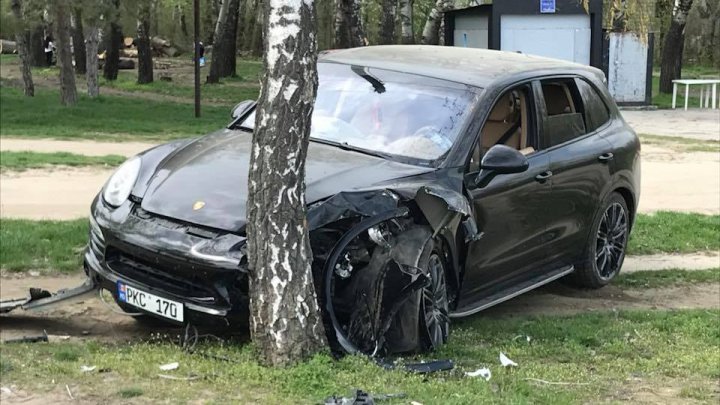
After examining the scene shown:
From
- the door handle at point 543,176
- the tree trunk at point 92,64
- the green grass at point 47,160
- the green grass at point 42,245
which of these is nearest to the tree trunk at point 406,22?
the tree trunk at point 92,64

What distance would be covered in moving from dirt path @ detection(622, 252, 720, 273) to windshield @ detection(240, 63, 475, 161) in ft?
Result: 10.0

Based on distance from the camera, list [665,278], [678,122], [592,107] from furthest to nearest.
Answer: [678,122] → [665,278] → [592,107]

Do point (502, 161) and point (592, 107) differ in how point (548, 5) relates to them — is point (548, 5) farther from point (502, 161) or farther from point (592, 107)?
point (502, 161)

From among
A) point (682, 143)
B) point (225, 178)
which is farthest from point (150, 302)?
point (682, 143)

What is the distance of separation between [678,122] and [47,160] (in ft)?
48.6

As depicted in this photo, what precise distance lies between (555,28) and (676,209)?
12.9 metres

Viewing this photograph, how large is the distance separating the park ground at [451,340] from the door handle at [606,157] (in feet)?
3.52

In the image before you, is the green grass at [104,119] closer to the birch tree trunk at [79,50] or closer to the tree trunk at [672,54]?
the birch tree trunk at [79,50]

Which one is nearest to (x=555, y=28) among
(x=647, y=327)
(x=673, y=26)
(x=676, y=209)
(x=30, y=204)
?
(x=673, y=26)

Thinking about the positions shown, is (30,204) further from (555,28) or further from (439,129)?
(555,28)

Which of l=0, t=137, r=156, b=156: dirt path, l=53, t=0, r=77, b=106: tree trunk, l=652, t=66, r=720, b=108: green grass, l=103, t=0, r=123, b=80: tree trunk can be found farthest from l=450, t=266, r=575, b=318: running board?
l=103, t=0, r=123, b=80: tree trunk

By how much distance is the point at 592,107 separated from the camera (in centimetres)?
721

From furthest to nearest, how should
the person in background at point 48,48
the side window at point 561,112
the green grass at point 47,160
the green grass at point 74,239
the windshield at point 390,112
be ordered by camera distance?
the person in background at point 48,48 → the green grass at point 47,160 → the green grass at point 74,239 → the side window at point 561,112 → the windshield at point 390,112

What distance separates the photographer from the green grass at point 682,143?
16.4 meters
